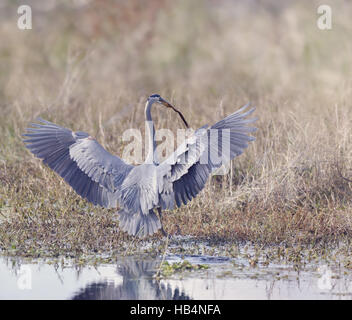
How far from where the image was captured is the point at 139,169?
267 inches

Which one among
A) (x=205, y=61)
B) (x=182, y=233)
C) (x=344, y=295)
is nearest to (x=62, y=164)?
(x=182, y=233)

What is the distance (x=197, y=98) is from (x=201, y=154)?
5013 mm

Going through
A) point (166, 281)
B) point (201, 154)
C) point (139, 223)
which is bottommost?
point (166, 281)

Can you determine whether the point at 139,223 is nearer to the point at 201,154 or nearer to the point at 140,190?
the point at 140,190

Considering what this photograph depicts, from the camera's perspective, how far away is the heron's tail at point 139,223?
6496mm

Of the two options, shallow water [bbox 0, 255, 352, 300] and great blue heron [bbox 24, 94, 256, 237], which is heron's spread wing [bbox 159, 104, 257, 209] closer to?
great blue heron [bbox 24, 94, 256, 237]

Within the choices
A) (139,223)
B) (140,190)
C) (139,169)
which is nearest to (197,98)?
(139,169)

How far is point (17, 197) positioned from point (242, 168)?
2380 millimetres

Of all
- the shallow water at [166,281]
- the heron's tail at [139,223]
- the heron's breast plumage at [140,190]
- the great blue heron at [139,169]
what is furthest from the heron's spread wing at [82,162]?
the shallow water at [166,281]

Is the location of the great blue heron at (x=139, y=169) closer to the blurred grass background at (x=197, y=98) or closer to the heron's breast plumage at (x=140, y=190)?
the heron's breast plumage at (x=140, y=190)

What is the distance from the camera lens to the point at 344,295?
5.14 meters

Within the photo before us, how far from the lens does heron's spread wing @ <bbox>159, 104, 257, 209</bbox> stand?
627 centimetres

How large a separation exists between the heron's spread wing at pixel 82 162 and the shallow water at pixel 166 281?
0.90m

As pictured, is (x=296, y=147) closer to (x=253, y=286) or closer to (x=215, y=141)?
(x=215, y=141)
